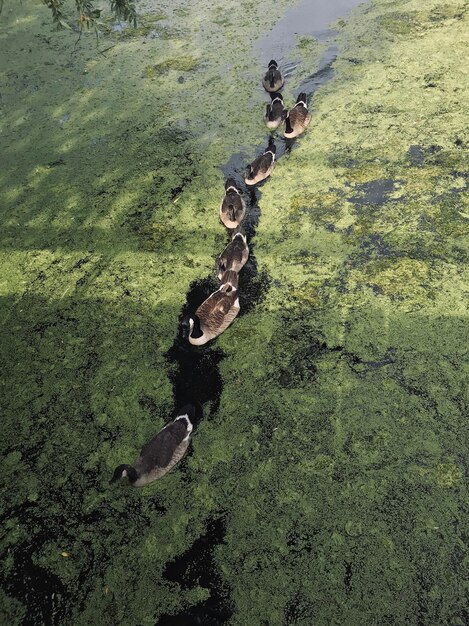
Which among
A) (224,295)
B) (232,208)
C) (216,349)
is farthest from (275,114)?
(216,349)

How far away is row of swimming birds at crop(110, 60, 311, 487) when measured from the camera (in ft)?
9.20

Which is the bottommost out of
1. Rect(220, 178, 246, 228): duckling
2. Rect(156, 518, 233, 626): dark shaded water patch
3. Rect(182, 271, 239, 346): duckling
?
Rect(156, 518, 233, 626): dark shaded water patch

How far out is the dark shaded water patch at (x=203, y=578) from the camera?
7.69 feet

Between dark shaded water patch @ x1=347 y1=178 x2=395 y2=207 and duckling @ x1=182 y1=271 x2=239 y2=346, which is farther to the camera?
dark shaded water patch @ x1=347 y1=178 x2=395 y2=207

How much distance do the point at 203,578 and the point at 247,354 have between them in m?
1.47

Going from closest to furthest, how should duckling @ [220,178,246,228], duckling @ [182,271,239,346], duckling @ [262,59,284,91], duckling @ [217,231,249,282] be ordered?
duckling @ [182,271,239,346]
duckling @ [217,231,249,282]
duckling @ [220,178,246,228]
duckling @ [262,59,284,91]

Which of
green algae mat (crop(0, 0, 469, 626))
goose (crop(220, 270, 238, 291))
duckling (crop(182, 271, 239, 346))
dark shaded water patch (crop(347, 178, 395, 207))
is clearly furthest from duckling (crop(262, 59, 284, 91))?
duckling (crop(182, 271, 239, 346))

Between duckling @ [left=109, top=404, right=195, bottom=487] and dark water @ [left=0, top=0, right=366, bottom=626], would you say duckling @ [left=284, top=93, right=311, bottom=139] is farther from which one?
duckling @ [left=109, top=404, right=195, bottom=487]

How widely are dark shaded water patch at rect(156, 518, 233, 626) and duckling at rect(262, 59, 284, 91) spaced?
202 inches

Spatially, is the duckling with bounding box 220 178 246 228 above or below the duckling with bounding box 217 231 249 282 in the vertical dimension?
above

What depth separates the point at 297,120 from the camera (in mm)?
5254

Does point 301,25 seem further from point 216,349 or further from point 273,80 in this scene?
point 216,349

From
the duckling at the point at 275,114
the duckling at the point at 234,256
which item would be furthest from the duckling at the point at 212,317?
the duckling at the point at 275,114

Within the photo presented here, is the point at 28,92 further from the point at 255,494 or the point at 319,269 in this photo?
the point at 255,494
